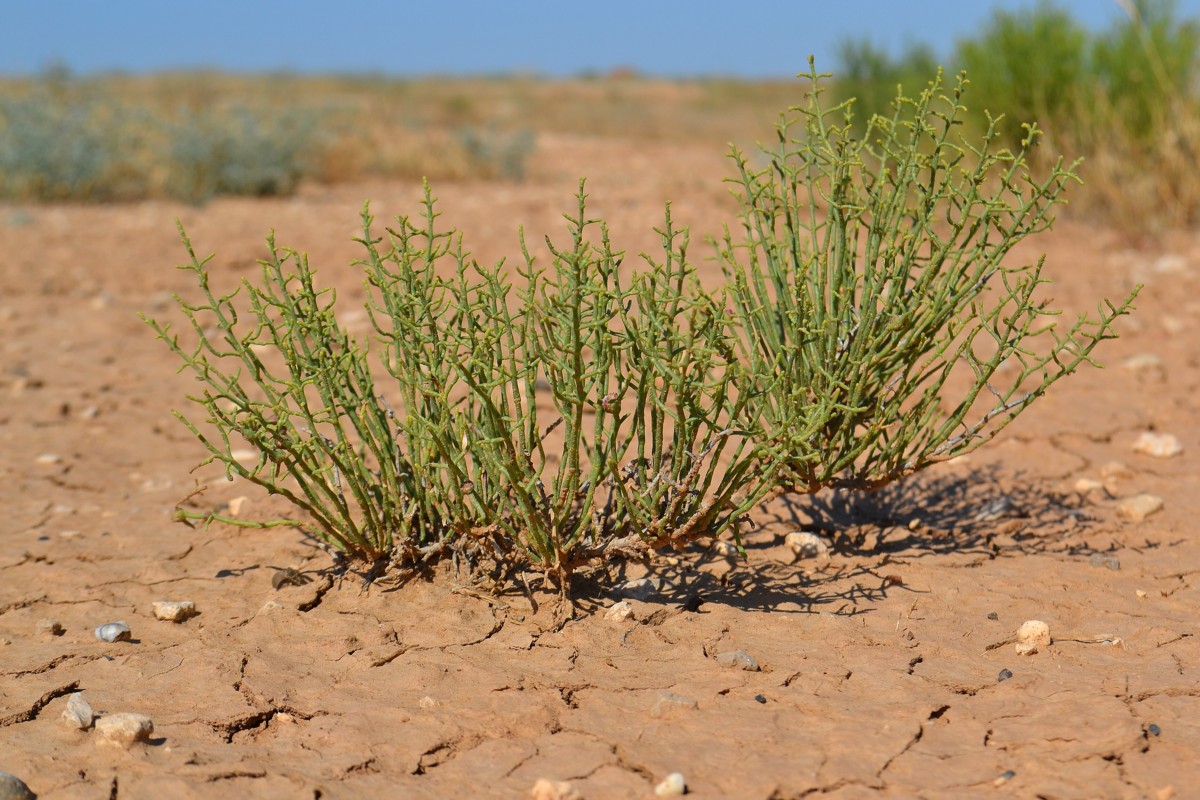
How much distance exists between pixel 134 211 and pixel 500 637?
7.24 meters

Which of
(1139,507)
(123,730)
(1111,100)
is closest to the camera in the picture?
(123,730)

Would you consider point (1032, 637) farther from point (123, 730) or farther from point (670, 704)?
point (123, 730)

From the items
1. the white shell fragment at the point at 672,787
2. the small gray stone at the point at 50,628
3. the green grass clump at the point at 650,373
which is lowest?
the small gray stone at the point at 50,628

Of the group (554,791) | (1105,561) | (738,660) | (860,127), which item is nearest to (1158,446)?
(1105,561)

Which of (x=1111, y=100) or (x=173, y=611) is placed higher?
(x=1111, y=100)

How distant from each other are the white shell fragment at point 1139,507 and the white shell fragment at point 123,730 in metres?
2.59

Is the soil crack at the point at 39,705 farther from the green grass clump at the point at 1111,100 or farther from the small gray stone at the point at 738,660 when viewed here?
the green grass clump at the point at 1111,100

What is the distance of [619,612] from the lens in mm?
2600

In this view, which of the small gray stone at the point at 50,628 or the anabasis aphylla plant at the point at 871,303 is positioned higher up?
the anabasis aphylla plant at the point at 871,303

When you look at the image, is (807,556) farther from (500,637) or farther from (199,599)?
(199,599)

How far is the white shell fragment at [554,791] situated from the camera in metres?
1.95

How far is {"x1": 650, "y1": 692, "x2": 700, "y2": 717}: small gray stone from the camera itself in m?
2.22

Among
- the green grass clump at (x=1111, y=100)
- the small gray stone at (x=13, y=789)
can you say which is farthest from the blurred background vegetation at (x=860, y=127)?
the small gray stone at (x=13, y=789)

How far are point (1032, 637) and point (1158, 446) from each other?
1607mm
